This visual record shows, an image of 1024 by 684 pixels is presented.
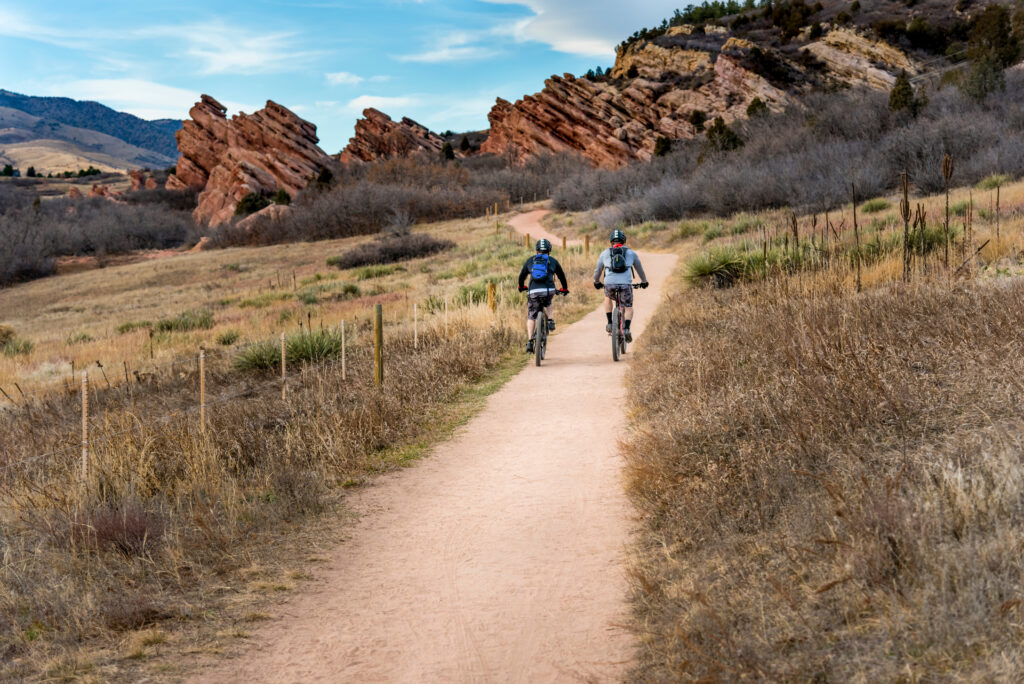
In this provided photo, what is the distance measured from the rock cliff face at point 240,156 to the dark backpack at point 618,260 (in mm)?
67105

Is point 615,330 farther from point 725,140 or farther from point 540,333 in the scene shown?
point 725,140

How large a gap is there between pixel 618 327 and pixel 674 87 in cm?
6433

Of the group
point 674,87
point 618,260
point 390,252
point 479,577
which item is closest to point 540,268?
point 618,260

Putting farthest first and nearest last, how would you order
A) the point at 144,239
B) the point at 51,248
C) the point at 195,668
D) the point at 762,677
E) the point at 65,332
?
the point at 144,239 < the point at 51,248 < the point at 65,332 < the point at 195,668 < the point at 762,677

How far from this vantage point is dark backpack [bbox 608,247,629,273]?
1245 centimetres

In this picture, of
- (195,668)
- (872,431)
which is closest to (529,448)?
(872,431)

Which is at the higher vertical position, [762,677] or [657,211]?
[657,211]

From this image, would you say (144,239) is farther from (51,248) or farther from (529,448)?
(529,448)

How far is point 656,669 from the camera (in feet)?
13.6

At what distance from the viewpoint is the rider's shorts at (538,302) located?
12.6 metres

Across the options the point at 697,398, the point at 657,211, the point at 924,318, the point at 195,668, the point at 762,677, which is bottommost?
the point at 195,668

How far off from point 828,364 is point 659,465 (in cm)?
165

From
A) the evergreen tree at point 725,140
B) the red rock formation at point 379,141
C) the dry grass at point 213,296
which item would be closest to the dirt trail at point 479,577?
the dry grass at point 213,296

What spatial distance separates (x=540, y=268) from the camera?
41.2ft
